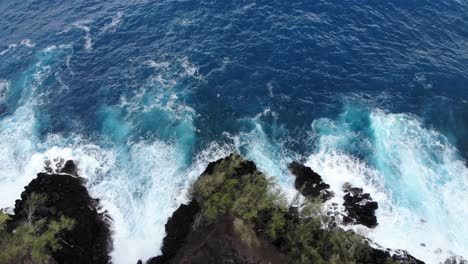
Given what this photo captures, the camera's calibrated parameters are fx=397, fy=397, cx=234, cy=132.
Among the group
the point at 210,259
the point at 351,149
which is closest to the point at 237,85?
the point at 351,149

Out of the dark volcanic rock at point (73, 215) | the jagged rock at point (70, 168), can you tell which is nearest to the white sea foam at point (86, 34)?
the jagged rock at point (70, 168)

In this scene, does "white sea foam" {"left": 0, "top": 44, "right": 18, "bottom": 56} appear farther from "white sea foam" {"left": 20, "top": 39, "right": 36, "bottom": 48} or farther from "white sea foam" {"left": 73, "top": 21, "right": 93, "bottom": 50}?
"white sea foam" {"left": 73, "top": 21, "right": 93, "bottom": 50}

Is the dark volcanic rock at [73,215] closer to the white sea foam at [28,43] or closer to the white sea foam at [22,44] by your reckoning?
the white sea foam at [28,43]

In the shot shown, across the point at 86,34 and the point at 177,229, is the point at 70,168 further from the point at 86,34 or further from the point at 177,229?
the point at 86,34

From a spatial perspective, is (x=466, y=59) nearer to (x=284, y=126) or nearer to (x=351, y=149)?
(x=351, y=149)

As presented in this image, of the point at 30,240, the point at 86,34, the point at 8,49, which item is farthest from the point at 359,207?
the point at 8,49

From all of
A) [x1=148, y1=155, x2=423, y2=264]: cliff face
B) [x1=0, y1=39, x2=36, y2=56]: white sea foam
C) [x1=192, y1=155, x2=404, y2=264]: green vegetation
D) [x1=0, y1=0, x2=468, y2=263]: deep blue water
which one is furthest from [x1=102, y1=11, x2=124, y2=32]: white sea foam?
[x1=192, y1=155, x2=404, y2=264]: green vegetation
